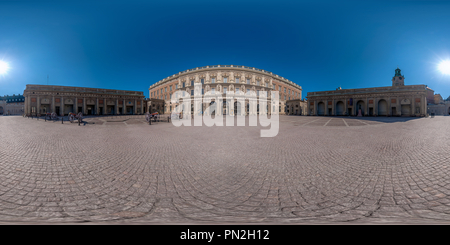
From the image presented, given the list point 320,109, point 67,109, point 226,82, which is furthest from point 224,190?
point 67,109

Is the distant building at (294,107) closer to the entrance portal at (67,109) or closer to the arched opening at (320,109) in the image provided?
the arched opening at (320,109)

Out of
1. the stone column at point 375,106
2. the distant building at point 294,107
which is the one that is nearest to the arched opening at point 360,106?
the stone column at point 375,106

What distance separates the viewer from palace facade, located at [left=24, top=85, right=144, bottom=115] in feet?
114

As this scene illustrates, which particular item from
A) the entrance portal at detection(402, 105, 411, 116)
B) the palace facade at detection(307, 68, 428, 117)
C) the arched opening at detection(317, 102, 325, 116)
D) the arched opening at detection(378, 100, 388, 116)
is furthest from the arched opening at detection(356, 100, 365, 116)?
the arched opening at detection(317, 102, 325, 116)

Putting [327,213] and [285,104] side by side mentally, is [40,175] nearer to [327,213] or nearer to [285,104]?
[327,213]

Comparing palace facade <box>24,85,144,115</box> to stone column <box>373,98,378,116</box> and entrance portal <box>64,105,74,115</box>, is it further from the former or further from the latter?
stone column <box>373,98,378,116</box>

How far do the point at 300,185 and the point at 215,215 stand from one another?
5.36ft

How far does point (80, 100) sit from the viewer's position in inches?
1535

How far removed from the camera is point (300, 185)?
2791 mm

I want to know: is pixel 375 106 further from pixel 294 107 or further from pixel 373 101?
pixel 294 107

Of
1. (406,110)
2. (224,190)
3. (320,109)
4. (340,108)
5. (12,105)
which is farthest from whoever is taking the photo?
(12,105)

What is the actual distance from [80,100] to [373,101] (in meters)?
72.2
